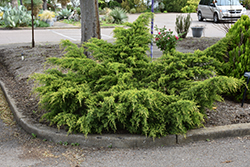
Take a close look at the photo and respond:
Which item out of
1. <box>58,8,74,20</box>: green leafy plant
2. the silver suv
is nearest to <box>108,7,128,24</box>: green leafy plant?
<box>58,8,74,20</box>: green leafy plant

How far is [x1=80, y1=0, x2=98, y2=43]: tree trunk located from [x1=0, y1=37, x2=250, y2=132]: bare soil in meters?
1.41

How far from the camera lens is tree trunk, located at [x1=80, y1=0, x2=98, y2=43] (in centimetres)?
693

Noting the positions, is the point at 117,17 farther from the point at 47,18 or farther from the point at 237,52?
the point at 237,52

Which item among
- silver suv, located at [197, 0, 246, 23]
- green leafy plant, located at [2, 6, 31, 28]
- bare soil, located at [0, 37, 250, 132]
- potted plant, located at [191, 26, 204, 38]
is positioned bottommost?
bare soil, located at [0, 37, 250, 132]

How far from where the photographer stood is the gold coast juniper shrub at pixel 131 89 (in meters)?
3.37

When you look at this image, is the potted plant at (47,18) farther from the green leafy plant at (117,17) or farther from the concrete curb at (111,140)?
the concrete curb at (111,140)

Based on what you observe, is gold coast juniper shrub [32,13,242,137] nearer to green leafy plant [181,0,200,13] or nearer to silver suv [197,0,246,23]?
silver suv [197,0,246,23]

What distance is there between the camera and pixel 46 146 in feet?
11.7

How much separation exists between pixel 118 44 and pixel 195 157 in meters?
2.14

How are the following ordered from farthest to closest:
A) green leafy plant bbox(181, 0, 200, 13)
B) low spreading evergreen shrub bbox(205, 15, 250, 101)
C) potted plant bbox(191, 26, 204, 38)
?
green leafy plant bbox(181, 0, 200, 13) → potted plant bbox(191, 26, 204, 38) → low spreading evergreen shrub bbox(205, 15, 250, 101)

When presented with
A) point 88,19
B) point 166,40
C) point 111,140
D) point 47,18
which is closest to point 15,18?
point 47,18

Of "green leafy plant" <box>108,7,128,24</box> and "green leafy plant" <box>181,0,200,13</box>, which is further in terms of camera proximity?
"green leafy plant" <box>181,0,200,13</box>

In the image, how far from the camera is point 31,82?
20.2ft

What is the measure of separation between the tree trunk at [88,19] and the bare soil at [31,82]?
4.62 ft
